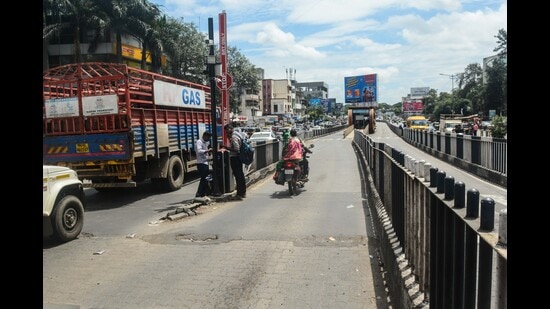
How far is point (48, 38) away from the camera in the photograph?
3691cm

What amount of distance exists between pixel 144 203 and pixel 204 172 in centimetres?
163

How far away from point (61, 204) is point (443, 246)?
20.0 ft

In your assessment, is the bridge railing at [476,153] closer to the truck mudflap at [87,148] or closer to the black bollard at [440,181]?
the truck mudflap at [87,148]

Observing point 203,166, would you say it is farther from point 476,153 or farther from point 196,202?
point 476,153

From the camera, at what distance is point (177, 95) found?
13578mm

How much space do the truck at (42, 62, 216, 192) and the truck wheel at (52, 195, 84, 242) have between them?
332cm

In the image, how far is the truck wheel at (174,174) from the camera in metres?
12.7

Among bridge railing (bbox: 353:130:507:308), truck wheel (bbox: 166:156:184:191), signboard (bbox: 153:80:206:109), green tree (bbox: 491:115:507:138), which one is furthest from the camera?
green tree (bbox: 491:115:507:138)

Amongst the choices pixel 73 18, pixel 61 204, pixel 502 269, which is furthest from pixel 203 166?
pixel 73 18

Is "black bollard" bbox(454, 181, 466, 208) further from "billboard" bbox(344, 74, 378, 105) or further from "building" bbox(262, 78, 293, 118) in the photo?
"building" bbox(262, 78, 293, 118)

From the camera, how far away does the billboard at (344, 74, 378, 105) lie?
2921 inches

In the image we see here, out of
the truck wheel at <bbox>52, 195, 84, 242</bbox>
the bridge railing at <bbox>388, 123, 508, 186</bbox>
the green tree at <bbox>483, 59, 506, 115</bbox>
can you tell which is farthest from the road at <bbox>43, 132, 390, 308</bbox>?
the green tree at <bbox>483, 59, 506, 115</bbox>
